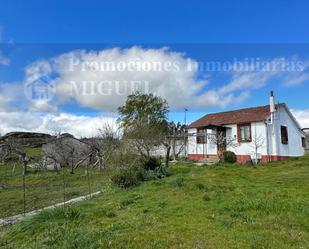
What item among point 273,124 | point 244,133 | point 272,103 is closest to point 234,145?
point 244,133

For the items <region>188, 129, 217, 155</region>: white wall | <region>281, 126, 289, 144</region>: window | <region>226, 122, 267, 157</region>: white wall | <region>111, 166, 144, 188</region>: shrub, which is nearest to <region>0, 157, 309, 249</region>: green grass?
<region>111, 166, 144, 188</region>: shrub

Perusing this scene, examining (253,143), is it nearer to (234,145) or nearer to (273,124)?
(234,145)

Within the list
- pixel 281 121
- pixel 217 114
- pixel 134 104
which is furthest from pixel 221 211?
pixel 134 104

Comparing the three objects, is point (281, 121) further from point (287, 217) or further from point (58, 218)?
point (58, 218)

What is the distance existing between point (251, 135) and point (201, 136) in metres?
5.05

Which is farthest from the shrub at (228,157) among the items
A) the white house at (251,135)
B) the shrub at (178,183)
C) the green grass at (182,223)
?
the green grass at (182,223)

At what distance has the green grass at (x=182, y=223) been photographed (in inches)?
221

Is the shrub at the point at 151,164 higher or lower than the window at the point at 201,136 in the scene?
lower

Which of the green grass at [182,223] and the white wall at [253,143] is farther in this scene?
the white wall at [253,143]

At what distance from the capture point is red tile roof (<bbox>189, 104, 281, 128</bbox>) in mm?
25300

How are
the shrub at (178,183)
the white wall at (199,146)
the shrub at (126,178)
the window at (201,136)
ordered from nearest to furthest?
the shrub at (178,183)
the shrub at (126,178)
the white wall at (199,146)
the window at (201,136)

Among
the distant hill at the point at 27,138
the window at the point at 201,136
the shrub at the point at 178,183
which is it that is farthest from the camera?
the window at the point at 201,136

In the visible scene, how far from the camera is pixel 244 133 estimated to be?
26188 mm

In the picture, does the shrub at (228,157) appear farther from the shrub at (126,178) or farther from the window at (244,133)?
the shrub at (126,178)
